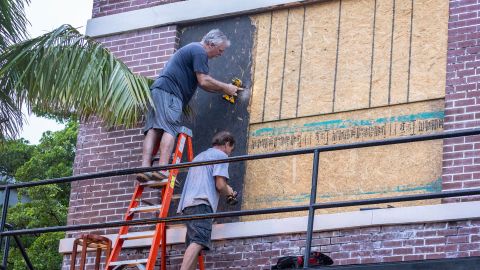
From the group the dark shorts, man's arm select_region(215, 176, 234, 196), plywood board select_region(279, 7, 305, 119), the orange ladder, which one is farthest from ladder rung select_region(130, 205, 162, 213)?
plywood board select_region(279, 7, 305, 119)

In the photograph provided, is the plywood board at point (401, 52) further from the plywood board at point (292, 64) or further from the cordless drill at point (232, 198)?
the cordless drill at point (232, 198)

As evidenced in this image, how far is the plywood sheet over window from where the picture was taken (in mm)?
12633

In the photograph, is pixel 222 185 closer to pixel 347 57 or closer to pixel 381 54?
pixel 347 57

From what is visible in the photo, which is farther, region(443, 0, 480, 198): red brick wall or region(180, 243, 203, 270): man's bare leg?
region(443, 0, 480, 198): red brick wall

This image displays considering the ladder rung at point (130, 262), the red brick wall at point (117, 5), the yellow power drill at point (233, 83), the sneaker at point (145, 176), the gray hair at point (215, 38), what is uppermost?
the red brick wall at point (117, 5)

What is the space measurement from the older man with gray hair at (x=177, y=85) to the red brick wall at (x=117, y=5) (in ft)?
4.99

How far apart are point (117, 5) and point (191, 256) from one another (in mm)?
4097

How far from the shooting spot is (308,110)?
515 inches

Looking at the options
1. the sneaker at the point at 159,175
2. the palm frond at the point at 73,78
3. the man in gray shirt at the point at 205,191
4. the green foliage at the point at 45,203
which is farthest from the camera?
the green foliage at the point at 45,203

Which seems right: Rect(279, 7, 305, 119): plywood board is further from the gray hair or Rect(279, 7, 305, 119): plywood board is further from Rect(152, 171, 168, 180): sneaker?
Rect(152, 171, 168, 180): sneaker

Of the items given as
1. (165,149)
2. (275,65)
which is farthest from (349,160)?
(165,149)

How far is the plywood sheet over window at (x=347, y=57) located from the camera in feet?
41.4

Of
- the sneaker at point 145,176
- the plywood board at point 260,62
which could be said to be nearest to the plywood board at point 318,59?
the plywood board at point 260,62

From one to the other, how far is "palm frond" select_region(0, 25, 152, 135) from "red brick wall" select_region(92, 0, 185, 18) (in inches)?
54.9
